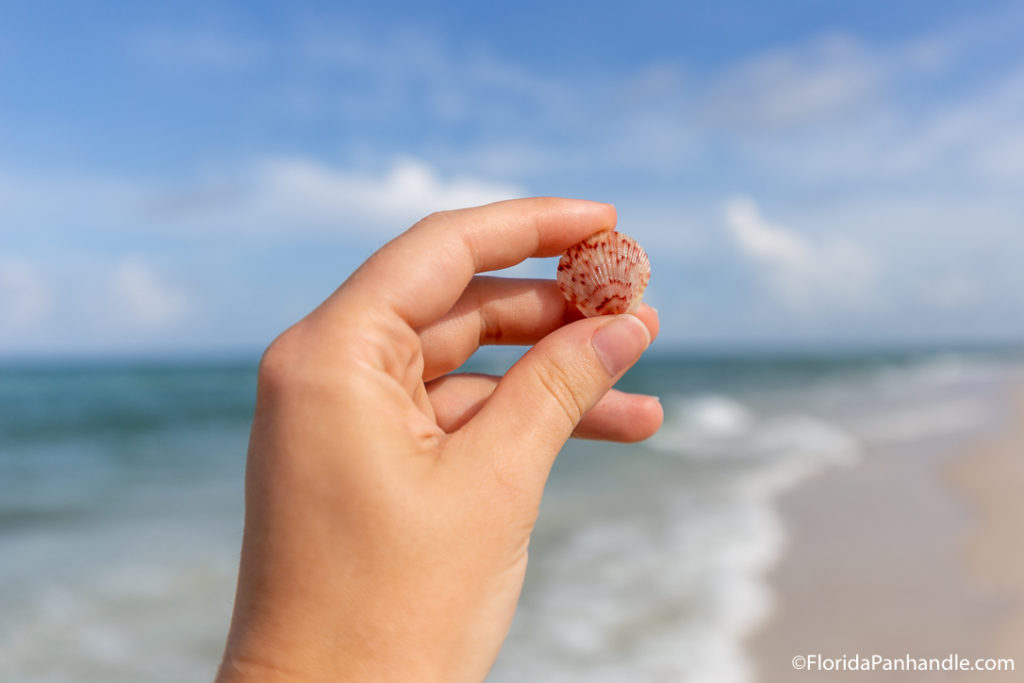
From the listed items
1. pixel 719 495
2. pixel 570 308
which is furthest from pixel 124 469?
pixel 570 308

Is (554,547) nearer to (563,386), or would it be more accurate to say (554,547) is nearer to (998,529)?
(998,529)

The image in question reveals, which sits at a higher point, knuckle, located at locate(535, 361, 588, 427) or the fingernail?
the fingernail

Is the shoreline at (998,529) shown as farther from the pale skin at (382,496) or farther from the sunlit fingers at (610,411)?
the pale skin at (382,496)

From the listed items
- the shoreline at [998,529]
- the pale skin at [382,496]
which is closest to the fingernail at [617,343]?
the pale skin at [382,496]

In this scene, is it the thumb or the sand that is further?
the sand

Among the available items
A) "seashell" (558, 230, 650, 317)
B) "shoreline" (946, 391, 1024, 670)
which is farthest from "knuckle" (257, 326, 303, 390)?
"shoreline" (946, 391, 1024, 670)

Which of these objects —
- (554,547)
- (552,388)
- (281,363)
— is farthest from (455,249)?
(554,547)

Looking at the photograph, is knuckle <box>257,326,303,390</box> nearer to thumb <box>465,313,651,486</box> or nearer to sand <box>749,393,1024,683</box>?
thumb <box>465,313,651,486</box>
